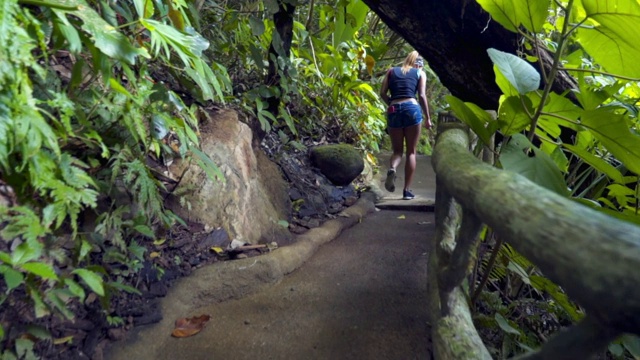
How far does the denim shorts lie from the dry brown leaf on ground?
143 inches

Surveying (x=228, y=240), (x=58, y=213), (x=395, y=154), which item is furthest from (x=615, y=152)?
(x=395, y=154)

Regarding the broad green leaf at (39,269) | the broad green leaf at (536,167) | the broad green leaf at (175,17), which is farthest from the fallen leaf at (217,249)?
the broad green leaf at (536,167)

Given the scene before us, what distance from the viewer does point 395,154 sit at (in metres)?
5.77

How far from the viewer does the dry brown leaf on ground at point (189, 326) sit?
238cm

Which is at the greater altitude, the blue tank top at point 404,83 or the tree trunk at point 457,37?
the tree trunk at point 457,37

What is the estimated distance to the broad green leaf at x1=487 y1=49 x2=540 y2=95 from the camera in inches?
63.1

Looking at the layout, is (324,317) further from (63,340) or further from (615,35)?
(615,35)

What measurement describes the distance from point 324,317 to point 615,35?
192 centimetres

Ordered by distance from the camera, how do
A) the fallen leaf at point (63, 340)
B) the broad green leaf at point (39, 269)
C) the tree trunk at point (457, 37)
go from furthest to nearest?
the tree trunk at point (457, 37) → the fallen leaf at point (63, 340) → the broad green leaf at point (39, 269)

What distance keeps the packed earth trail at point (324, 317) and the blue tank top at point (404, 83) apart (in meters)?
2.21

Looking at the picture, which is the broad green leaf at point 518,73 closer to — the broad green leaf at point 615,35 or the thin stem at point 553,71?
the thin stem at point 553,71

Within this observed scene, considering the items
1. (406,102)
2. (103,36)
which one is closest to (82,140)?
(103,36)

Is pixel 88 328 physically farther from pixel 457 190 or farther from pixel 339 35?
pixel 339 35

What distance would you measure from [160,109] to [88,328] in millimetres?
1091
